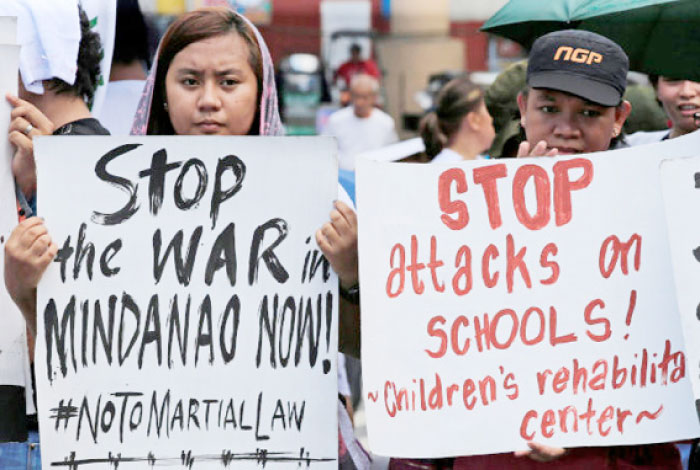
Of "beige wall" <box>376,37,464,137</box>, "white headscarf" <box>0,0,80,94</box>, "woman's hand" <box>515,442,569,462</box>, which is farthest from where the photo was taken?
"beige wall" <box>376,37,464,137</box>

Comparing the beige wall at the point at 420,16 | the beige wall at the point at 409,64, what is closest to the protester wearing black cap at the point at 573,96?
the beige wall at the point at 409,64

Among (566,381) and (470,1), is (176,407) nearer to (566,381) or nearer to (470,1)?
(566,381)

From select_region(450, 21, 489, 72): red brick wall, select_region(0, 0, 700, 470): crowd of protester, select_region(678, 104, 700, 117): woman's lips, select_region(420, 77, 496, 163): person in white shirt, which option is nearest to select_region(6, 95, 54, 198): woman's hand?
select_region(0, 0, 700, 470): crowd of protester

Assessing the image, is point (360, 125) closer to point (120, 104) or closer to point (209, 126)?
point (120, 104)

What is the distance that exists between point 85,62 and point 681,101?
2.16m

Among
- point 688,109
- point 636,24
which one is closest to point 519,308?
point 636,24

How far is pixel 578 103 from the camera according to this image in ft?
11.3

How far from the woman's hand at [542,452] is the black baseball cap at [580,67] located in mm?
857

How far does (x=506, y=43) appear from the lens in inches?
895

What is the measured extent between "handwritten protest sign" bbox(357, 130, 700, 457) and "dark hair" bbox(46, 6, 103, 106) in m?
0.94

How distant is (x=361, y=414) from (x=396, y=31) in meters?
14.5

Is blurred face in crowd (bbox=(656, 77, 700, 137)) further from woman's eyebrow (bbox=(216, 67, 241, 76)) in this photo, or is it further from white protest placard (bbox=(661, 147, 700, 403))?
woman's eyebrow (bbox=(216, 67, 241, 76))

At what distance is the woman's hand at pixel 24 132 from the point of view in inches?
131

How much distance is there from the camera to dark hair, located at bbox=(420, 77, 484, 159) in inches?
258
